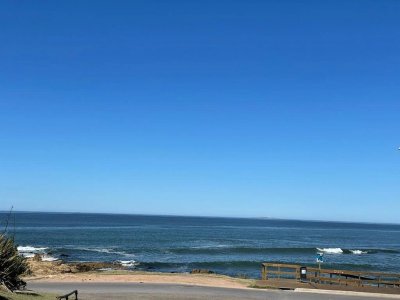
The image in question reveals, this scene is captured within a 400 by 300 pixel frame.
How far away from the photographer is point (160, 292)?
23766 millimetres

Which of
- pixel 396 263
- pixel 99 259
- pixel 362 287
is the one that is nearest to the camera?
pixel 362 287

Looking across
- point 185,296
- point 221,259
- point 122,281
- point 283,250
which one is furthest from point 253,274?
point 283,250

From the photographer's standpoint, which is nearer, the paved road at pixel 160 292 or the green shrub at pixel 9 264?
the green shrub at pixel 9 264

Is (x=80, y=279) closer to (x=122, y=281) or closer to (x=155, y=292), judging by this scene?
(x=122, y=281)

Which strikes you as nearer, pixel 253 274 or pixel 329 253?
pixel 253 274

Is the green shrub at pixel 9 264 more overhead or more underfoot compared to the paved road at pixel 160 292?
more overhead

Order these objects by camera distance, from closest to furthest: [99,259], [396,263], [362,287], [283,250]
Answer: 1. [362,287]
2. [99,259]
3. [396,263]
4. [283,250]

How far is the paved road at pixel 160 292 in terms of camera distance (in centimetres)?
2245

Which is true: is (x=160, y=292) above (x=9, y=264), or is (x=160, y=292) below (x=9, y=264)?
below

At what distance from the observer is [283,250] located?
7088cm

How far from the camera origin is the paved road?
73.7ft

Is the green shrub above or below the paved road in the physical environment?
above

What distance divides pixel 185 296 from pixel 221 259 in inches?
1350

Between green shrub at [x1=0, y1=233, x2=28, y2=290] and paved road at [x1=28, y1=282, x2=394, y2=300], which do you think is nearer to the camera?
green shrub at [x1=0, y1=233, x2=28, y2=290]
